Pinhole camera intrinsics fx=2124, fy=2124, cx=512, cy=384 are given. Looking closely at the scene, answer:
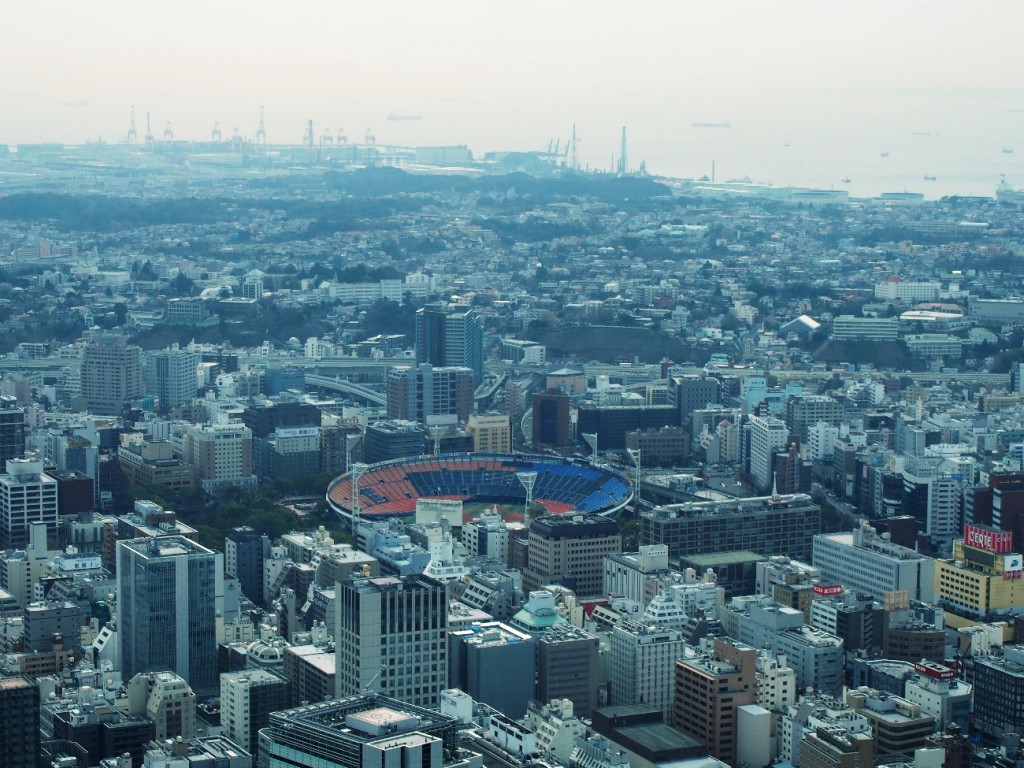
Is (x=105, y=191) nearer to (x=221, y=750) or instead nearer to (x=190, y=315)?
(x=190, y=315)

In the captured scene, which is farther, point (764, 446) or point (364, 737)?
point (764, 446)

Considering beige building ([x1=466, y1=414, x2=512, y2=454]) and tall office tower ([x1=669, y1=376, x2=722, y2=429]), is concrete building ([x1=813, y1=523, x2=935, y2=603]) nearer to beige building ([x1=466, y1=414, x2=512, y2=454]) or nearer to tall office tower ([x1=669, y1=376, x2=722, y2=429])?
beige building ([x1=466, y1=414, x2=512, y2=454])

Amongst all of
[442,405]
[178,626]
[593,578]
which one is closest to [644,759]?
[178,626]

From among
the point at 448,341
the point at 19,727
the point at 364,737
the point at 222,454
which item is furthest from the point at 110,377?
the point at 364,737

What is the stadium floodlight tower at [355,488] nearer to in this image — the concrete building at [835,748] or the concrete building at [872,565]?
the concrete building at [872,565]

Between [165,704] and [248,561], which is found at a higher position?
[165,704]

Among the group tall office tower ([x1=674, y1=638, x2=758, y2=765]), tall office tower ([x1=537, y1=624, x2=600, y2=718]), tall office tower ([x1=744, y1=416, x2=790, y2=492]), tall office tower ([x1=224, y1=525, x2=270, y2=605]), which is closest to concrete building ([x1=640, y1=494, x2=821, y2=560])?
tall office tower ([x1=744, y1=416, x2=790, y2=492])

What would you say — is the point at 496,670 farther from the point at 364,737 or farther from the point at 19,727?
the point at 364,737
